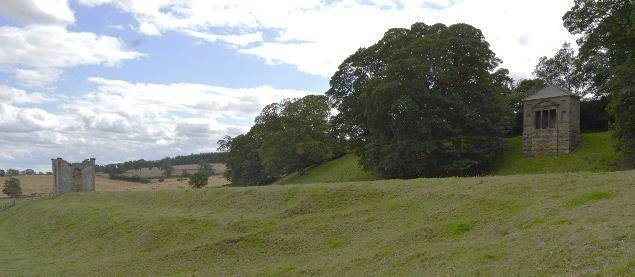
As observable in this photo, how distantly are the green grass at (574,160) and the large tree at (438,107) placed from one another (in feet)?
6.99

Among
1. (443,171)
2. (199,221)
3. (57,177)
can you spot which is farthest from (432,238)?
(57,177)

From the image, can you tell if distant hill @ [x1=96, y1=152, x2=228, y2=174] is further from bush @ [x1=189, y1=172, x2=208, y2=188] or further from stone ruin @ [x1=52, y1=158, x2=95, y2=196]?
stone ruin @ [x1=52, y1=158, x2=95, y2=196]

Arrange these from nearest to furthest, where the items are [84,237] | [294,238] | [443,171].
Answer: [294,238] → [84,237] → [443,171]

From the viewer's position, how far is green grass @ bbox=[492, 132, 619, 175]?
38469mm

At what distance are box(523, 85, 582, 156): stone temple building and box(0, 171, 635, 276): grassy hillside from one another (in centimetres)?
2370

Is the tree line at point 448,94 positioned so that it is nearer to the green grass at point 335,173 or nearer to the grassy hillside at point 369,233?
the green grass at point 335,173

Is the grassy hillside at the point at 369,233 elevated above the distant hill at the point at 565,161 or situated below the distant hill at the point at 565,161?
below

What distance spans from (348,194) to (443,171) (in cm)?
1999

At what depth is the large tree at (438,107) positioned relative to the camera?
40.9 meters

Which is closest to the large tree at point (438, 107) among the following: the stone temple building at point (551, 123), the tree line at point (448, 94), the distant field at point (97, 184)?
the tree line at point (448, 94)

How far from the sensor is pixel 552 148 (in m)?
43.2

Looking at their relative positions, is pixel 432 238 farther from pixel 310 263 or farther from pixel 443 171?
pixel 443 171

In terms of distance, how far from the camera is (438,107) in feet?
136

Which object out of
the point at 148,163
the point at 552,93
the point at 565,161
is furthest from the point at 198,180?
the point at 148,163
